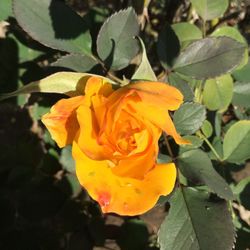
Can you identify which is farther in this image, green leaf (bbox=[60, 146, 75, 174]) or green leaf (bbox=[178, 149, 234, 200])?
green leaf (bbox=[60, 146, 75, 174])

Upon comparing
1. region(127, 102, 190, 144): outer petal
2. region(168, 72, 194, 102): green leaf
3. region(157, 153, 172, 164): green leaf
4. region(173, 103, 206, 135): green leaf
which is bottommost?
region(157, 153, 172, 164): green leaf

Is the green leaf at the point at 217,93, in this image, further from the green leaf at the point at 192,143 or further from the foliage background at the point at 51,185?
the green leaf at the point at 192,143

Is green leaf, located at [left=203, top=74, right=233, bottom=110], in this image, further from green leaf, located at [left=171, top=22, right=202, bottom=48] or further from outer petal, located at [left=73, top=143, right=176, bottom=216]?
outer petal, located at [left=73, top=143, right=176, bottom=216]

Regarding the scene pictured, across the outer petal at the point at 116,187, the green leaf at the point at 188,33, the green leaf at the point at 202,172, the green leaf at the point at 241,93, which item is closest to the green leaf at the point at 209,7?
the green leaf at the point at 188,33

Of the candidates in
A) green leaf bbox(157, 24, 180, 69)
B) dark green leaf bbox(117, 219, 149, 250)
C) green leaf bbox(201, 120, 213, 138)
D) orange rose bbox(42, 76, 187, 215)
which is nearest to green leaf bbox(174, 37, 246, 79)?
green leaf bbox(157, 24, 180, 69)

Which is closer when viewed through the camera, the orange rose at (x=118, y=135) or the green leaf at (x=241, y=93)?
the orange rose at (x=118, y=135)

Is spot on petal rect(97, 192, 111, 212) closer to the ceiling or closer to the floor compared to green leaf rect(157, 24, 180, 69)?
closer to the floor

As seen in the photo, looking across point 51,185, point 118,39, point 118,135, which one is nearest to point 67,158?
point 51,185
